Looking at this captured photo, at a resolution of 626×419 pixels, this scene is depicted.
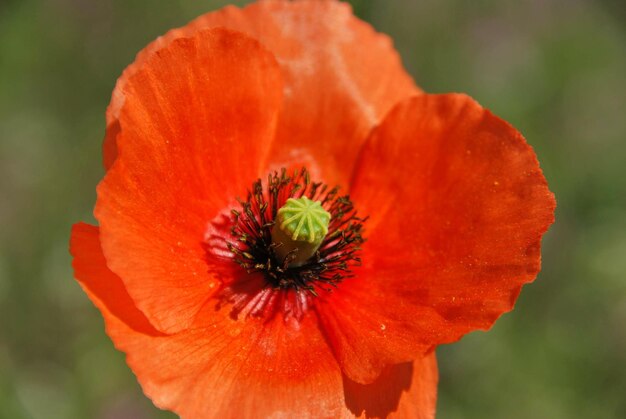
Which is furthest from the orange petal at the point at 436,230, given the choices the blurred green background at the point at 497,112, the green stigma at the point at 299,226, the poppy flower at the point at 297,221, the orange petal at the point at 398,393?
the blurred green background at the point at 497,112

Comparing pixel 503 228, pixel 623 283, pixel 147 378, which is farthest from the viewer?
pixel 623 283

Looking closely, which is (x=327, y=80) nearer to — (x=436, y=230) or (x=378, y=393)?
(x=436, y=230)

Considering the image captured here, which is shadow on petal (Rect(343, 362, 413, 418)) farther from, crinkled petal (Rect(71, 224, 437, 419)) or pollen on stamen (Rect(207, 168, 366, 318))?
pollen on stamen (Rect(207, 168, 366, 318))

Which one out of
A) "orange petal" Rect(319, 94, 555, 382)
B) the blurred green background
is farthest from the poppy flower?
the blurred green background

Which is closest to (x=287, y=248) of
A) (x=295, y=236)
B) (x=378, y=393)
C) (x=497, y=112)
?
(x=295, y=236)

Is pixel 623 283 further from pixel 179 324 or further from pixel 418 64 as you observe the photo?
pixel 179 324

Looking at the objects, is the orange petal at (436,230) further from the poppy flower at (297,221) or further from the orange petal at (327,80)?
the orange petal at (327,80)

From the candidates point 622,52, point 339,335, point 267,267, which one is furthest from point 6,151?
point 622,52
